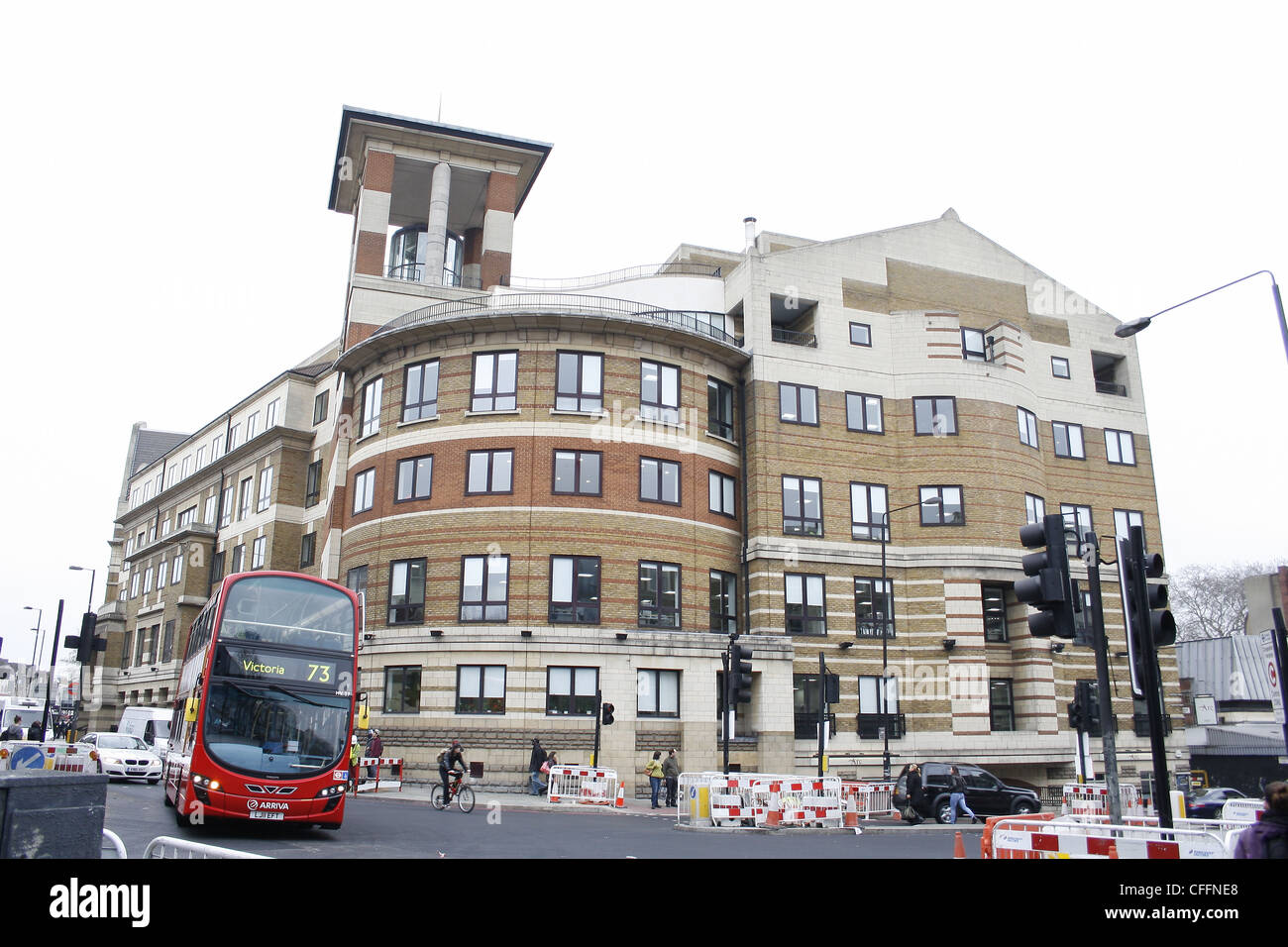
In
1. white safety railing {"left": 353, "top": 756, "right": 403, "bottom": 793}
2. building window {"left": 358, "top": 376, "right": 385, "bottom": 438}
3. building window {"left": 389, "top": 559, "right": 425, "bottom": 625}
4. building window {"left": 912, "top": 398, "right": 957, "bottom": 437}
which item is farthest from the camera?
A: building window {"left": 912, "top": 398, "right": 957, "bottom": 437}

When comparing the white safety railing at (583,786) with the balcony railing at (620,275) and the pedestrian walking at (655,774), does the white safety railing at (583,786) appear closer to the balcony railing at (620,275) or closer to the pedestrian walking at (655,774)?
the pedestrian walking at (655,774)

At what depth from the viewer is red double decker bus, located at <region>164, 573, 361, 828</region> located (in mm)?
14484

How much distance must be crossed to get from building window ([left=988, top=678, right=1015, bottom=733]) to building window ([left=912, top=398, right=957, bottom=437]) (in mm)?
8662

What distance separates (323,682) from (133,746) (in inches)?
758

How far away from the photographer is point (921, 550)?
33.0m

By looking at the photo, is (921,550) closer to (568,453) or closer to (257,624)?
(568,453)

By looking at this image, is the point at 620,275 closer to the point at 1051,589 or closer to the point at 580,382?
the point at 580,382

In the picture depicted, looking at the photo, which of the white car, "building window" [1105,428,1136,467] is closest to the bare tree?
"building window" [1105,428,1136,467]

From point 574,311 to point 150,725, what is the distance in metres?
22.7

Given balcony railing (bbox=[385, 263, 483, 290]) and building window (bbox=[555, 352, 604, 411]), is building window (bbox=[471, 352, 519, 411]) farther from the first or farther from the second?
balcony railing (bbox=[385, 263, 483, 290])

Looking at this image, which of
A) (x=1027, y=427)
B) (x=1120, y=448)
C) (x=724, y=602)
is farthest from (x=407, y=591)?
(x=1120, y=448)

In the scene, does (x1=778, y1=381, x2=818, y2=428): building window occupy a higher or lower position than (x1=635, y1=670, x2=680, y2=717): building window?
higher
